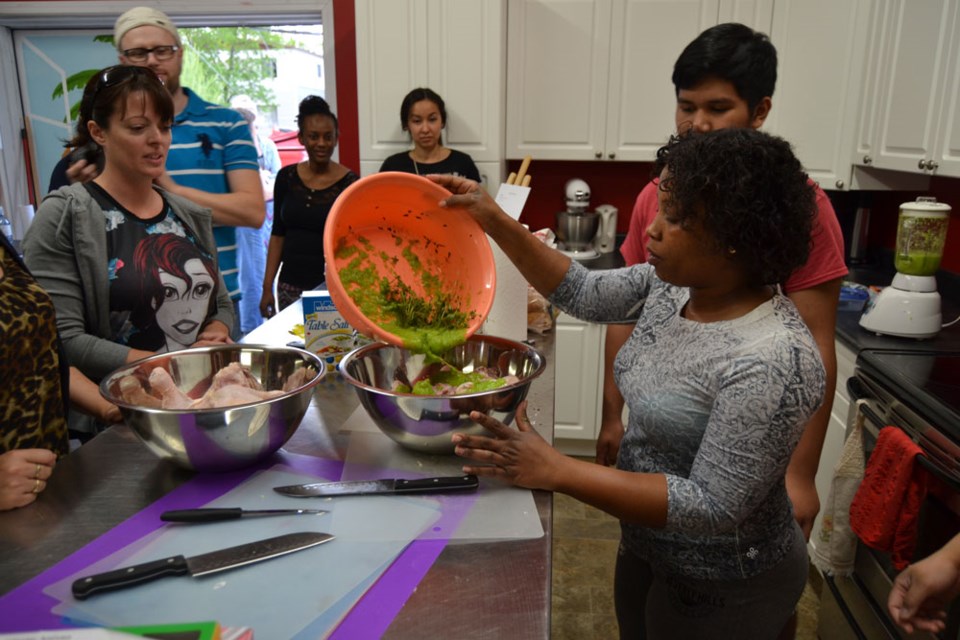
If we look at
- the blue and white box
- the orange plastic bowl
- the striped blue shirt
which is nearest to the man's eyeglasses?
the striped blue shirt

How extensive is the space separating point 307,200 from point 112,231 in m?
1.65

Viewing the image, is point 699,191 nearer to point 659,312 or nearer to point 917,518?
point 659,312

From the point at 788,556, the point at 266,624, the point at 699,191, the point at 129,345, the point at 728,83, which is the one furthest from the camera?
the point at 129,345

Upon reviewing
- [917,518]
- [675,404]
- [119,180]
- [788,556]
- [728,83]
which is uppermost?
[728,83]

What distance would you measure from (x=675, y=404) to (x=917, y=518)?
110 cm

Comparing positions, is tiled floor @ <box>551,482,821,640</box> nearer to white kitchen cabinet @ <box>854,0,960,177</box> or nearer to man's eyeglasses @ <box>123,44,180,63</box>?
white kitchen cabinet @ <box>854,0,960,177</box>

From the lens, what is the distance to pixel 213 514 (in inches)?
38.6

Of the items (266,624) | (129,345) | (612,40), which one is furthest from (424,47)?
(266,624)

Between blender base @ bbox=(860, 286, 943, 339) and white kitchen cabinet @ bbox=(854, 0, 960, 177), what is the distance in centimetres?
48

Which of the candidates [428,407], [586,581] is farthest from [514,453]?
[586,581]

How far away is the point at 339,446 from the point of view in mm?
1252

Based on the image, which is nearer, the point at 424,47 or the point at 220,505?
the point at 220,505

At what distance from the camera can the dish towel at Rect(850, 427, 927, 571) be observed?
170 centimetres

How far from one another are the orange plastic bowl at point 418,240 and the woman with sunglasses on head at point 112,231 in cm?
57
